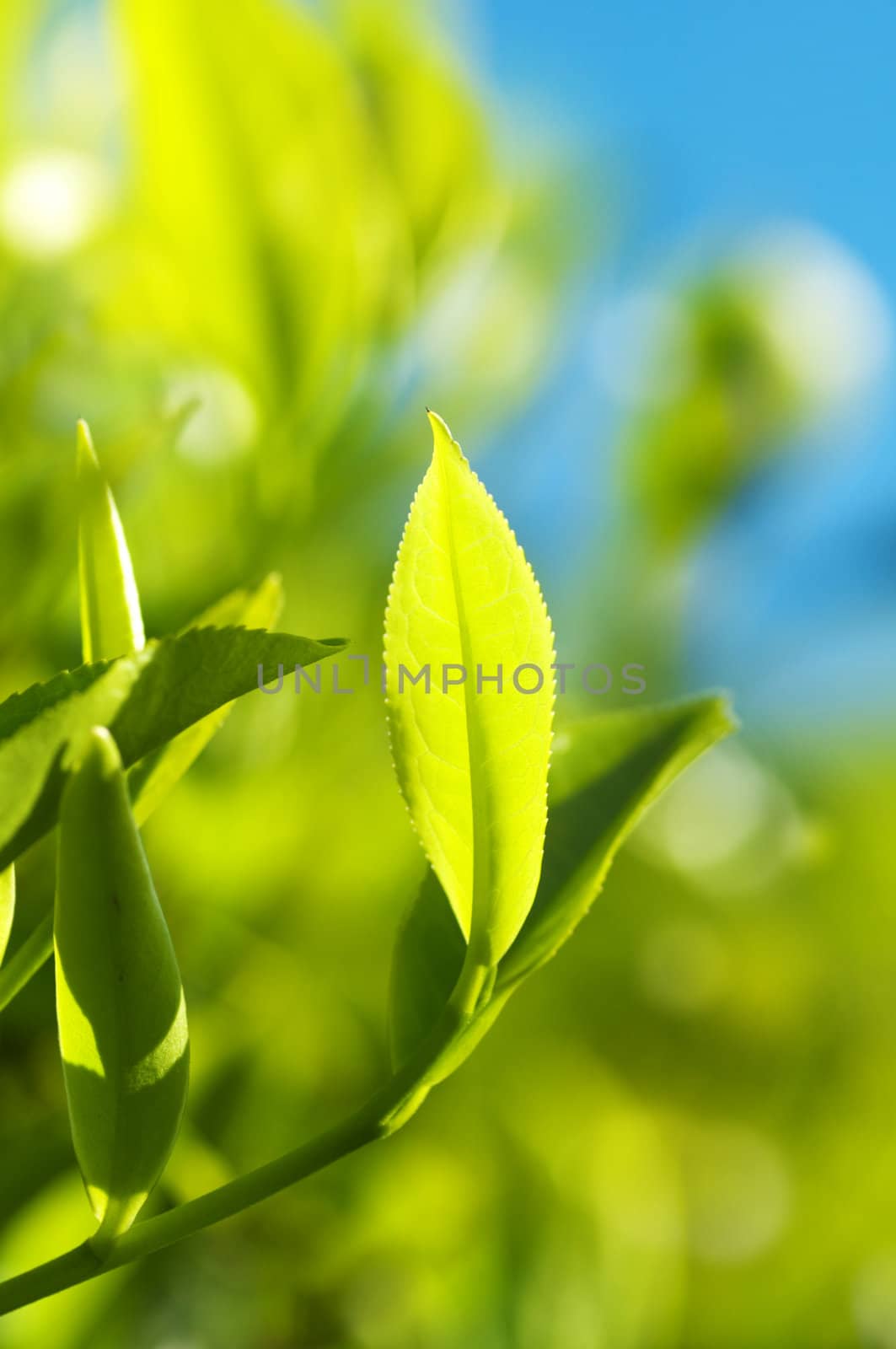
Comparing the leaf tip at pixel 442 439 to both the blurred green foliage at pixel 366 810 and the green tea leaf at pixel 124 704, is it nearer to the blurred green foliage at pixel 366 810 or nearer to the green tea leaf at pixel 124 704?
the green tea leaf at pixel 124 704

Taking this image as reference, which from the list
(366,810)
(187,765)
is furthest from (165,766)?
(366,810)

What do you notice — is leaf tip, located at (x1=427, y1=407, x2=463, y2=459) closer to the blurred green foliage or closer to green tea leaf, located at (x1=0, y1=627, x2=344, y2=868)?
green tea leaf, located at (x1=0, y1=627, x2=344, y2=868)

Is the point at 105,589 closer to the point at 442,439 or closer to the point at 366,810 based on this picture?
the point at 442,439

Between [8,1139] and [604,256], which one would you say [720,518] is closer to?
[604,256]

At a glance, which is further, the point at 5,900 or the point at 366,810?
the point at 366,810

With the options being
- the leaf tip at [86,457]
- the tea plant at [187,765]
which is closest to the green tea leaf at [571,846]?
the tea plant at [187,765]

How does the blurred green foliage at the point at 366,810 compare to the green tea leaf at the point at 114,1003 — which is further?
the blurred green foliage at the point at 366,810

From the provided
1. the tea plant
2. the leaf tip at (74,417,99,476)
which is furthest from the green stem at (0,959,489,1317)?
the leaf tip at (74,417,99,476)
